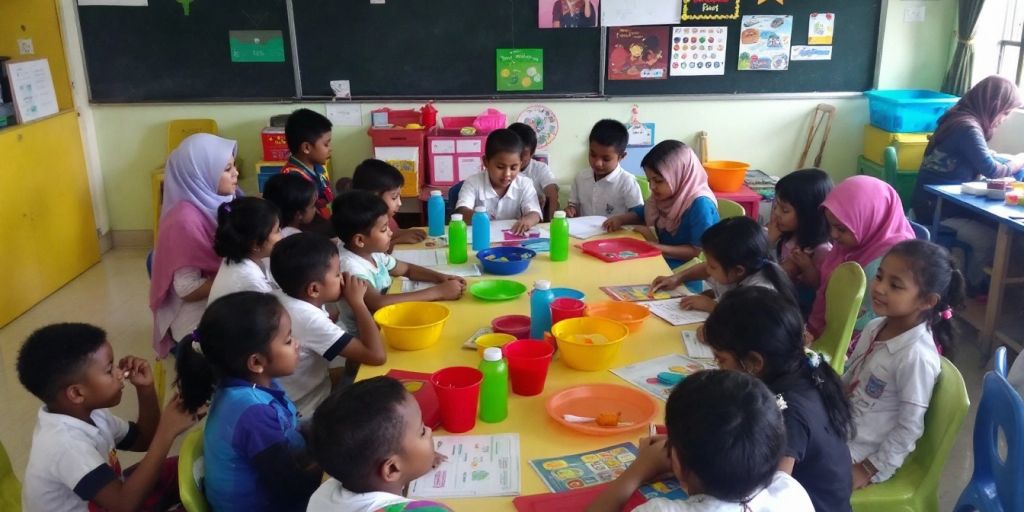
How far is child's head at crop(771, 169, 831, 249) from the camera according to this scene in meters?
3.09

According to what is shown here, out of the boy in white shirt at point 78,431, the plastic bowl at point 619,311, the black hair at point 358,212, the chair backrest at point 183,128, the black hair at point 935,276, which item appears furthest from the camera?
the chair backrest at point 183,128

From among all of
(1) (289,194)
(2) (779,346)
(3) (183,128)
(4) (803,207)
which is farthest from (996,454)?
(3) (183,128)

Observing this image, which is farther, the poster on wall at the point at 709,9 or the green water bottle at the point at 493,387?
the poster on wall at the point at 709,9

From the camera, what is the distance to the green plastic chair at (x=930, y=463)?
75.5 inches

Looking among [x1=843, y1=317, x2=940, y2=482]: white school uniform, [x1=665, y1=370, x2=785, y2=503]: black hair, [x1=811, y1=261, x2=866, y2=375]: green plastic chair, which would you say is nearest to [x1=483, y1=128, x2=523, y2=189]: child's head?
[x1=811, y1=261, x2=866, y2=375]: green plastic chair

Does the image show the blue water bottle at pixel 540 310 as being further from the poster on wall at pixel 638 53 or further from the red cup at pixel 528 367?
the poster on wall at pixel 638 53

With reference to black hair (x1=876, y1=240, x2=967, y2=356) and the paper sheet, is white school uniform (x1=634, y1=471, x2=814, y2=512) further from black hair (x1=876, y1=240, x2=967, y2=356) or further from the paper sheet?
black hair (x1=876, y1=240, x2=967, y2=356)

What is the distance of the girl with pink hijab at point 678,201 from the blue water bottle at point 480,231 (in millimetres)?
712

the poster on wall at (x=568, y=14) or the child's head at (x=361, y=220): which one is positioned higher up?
the poster on wall at (x=568, y=14)

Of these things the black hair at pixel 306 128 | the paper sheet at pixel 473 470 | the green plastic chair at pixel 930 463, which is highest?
the black hair at pixel 306 128

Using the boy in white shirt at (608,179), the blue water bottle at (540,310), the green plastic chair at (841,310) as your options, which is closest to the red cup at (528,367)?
the blue water bottle at (540,310)

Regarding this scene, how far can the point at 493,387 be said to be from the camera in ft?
5.95

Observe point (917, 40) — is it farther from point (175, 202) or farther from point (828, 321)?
point (175, 202)

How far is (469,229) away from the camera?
3.74 meters
